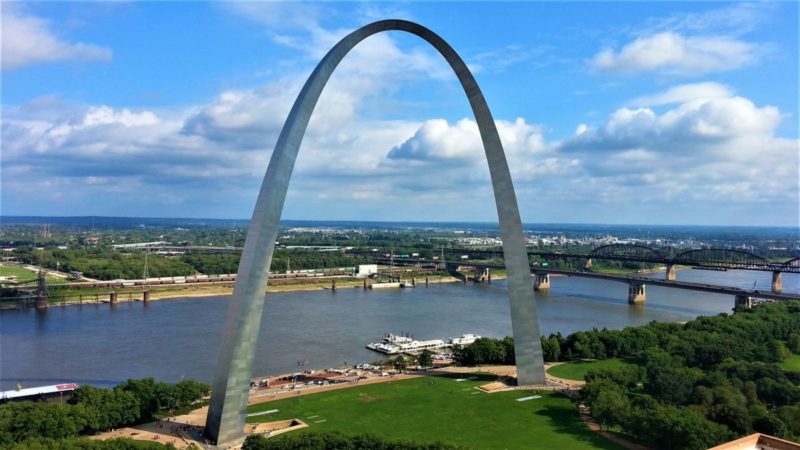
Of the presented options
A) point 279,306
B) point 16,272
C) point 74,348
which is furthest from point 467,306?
point 16,272

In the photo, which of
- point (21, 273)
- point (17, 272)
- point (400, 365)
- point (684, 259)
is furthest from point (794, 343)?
point (17, 272)

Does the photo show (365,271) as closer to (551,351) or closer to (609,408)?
(551,351)

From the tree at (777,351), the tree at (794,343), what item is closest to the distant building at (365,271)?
the tree at (794,343)

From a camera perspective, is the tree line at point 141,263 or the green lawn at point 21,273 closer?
the green lawn at point 21,273

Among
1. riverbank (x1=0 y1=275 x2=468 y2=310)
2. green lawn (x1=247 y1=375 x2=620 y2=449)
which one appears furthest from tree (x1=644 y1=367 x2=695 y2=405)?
riverbank (x1=0 y1=275 x2=468 y2=310)

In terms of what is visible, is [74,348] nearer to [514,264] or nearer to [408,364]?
[408,364]

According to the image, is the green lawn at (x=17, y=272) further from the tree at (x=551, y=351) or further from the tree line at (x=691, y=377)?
the tree at (x=551, y=351)
